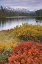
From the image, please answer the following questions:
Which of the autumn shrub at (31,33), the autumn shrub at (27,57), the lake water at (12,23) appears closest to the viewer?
the autumn shrub at (27,57)

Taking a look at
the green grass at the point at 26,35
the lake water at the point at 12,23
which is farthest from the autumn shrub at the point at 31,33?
the lake water at the point at 12,23

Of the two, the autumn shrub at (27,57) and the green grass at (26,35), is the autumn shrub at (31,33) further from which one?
the autumn shrub at (27,57)

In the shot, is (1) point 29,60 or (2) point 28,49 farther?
(2) point 28,49

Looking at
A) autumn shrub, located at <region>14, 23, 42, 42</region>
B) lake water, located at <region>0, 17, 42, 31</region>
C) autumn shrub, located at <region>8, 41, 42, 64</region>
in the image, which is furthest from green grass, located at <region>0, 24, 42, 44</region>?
autumn shrub, located at <region>8, 41, 42, 64</region>

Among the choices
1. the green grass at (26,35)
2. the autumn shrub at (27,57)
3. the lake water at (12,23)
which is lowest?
the lake water at (12,23)

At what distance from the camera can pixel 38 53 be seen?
6.34 meters

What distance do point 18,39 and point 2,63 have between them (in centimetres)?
841

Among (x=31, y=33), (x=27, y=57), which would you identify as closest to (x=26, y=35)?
(x=31, y=33)

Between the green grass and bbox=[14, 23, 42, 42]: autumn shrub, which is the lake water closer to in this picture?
the green grass

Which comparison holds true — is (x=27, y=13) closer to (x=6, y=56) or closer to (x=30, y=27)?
(x=30, y=27)

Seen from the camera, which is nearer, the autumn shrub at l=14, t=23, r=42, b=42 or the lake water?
the autumn shrub at l=14, t=23, r=42, b=42

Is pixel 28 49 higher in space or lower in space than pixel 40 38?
higher

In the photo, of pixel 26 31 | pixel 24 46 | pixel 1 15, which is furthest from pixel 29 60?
pixel 1 15

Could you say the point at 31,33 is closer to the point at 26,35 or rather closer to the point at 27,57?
the point at 26,35
